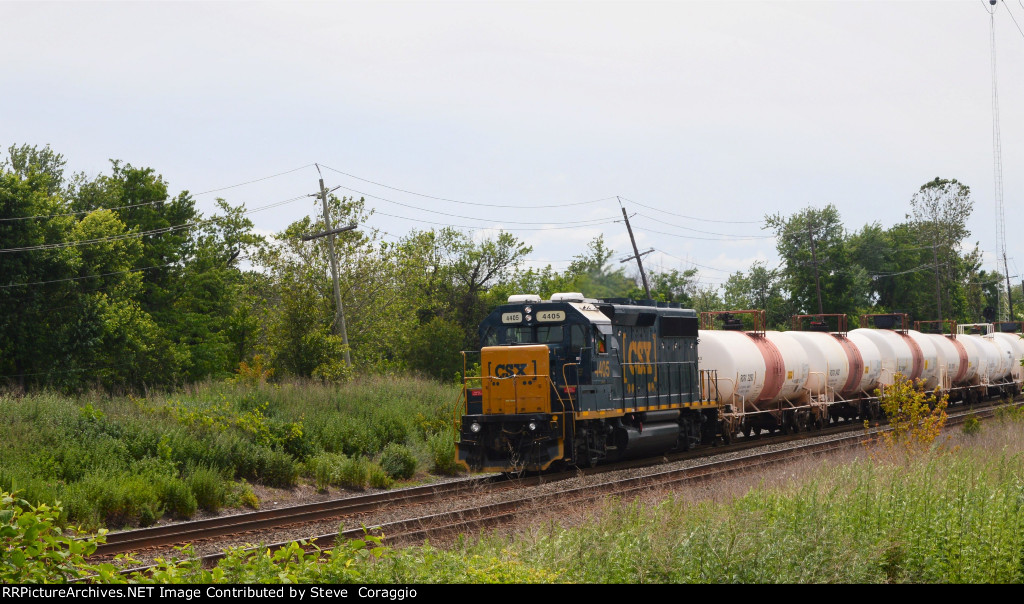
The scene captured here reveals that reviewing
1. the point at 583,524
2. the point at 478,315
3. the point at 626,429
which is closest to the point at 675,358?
the point at 626,429

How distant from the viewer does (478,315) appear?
56.6m

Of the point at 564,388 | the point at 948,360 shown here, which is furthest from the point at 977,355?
the point at 564,388

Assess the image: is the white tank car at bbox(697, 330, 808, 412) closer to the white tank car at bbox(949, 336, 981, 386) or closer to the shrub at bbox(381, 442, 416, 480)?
the shrub at bbox(381, 442, 416, 480)

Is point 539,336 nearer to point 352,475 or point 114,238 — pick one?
point 352,475

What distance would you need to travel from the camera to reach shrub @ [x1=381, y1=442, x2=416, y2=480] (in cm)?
1991

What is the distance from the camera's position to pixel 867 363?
1223 inches

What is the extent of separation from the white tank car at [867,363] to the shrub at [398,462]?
674 inches

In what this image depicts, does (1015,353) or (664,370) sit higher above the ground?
(1015,353)

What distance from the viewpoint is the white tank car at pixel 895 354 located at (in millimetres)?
32344

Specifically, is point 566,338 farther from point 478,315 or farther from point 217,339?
point 217,339

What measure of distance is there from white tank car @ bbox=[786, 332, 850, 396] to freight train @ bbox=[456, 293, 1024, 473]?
44mm

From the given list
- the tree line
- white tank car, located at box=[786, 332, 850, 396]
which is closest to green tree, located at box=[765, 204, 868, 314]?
the tree line

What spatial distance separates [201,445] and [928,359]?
2790 centimetres
